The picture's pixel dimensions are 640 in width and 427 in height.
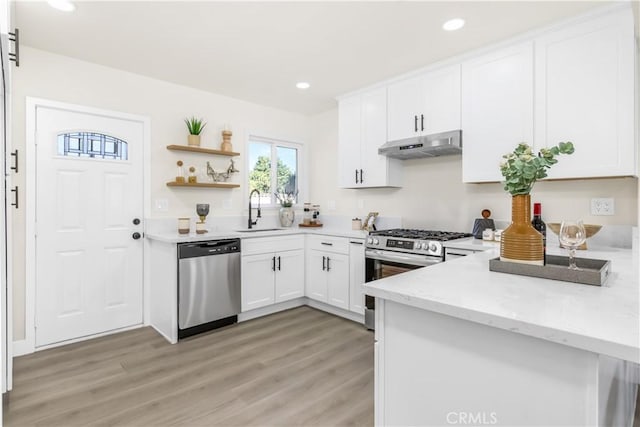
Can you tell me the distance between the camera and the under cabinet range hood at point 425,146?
2871mm

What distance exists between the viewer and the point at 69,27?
8.00ft

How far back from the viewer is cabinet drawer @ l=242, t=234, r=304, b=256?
3.42m

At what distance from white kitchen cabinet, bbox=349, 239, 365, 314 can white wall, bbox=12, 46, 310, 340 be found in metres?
1.52

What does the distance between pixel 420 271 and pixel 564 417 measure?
0.68 m

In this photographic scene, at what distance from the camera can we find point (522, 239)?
138cm

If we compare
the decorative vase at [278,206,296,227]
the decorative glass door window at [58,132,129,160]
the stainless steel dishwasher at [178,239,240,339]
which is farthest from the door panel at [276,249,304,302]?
the decorative glass door window at [58,132,129,160]

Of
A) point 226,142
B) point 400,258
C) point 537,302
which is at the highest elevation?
point 226,142

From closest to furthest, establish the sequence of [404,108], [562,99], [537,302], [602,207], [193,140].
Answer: [537,302] → [562,99] → [602,207] → [404,108] → [193,140]

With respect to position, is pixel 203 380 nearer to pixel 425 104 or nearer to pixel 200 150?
pixel 200 150

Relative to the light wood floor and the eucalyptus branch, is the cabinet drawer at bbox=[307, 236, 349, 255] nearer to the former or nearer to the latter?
the light wood floor

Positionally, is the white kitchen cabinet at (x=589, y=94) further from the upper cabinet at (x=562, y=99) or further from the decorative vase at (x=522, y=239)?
the decorative vase at (x=522, y=239)

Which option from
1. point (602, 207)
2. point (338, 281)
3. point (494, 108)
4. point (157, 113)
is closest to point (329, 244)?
point (338, 281)

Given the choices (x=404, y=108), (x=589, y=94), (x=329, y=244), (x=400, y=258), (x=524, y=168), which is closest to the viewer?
(x=524, y=168)

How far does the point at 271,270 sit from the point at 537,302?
2868mm
